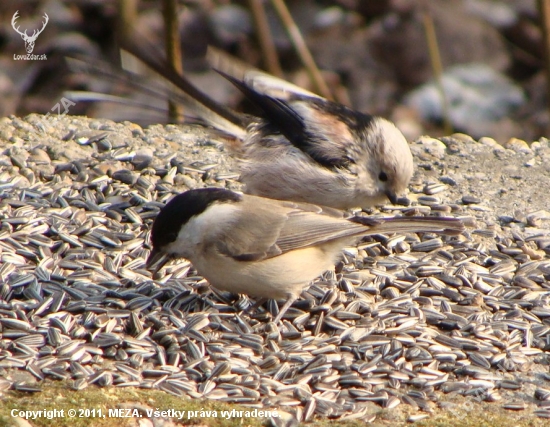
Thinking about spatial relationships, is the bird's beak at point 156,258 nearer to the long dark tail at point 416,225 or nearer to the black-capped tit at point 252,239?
the black-capped tit at point 252,239

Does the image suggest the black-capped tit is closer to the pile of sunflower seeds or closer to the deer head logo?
the pile of sunflower seeds

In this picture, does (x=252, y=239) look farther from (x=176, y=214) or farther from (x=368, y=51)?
(x=368, y=51)

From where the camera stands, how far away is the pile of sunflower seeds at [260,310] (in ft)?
9.93

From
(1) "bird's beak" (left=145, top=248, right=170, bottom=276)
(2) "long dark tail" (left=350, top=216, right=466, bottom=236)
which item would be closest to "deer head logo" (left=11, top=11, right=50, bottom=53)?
(1) "bird's beak" (left=145, top=248, right=170, bottom=276)

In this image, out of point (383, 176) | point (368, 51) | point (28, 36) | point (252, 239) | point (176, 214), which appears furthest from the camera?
point (368, 51)

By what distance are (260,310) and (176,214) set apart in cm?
55

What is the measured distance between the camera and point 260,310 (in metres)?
3.56

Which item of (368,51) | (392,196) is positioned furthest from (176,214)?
(368,51)

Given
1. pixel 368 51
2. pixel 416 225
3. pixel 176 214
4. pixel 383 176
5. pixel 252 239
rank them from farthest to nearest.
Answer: pixel 368 51
pixel 383 176
pixel 416 225
pixel 252 239
pixel 176 214

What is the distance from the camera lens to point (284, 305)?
3506 mm

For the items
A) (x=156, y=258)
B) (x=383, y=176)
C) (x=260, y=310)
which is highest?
(x=383, y=176)

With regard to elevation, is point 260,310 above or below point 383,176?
below

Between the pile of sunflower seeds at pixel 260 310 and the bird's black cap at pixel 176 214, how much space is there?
28cm

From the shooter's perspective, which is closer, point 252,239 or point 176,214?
point 176,214
